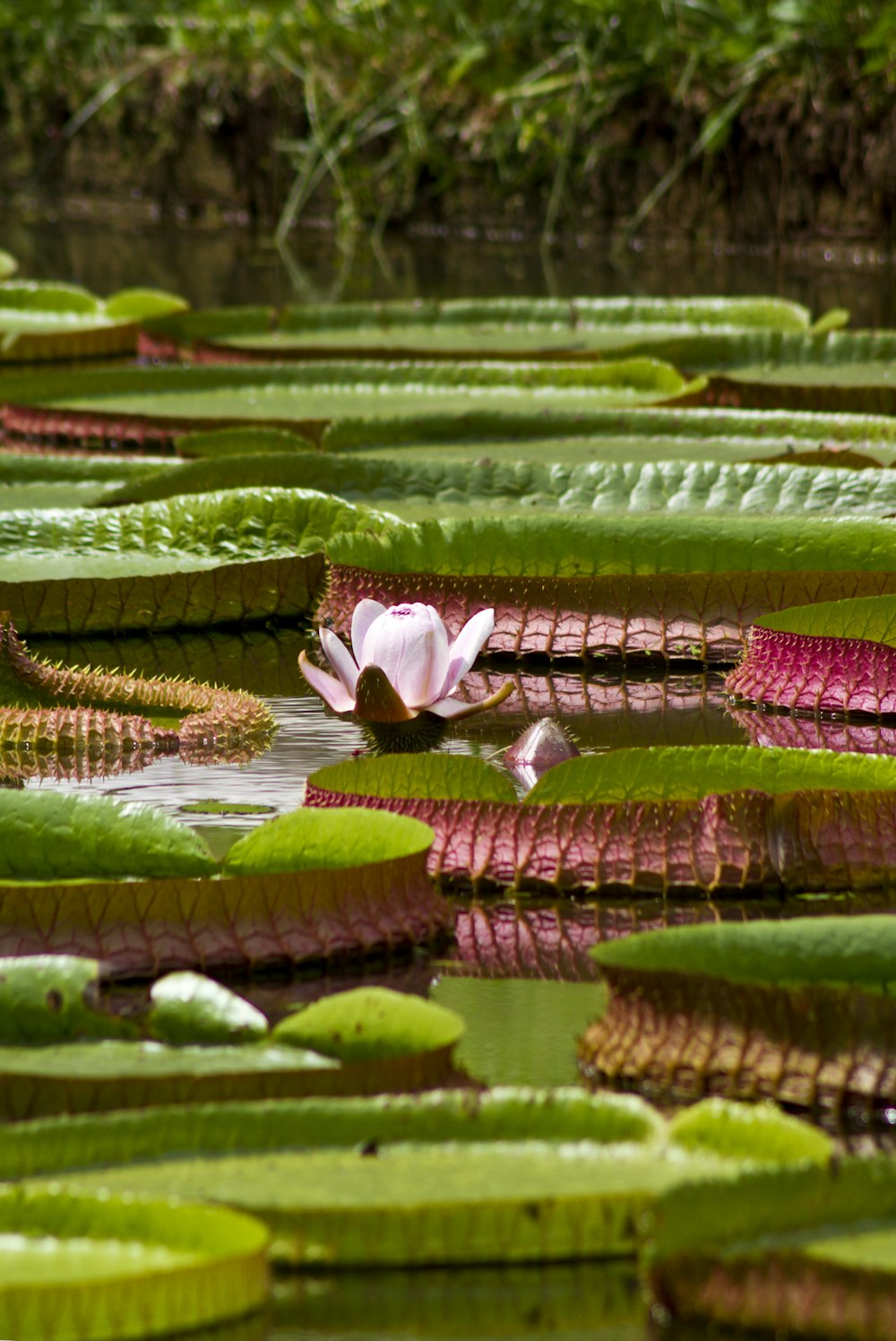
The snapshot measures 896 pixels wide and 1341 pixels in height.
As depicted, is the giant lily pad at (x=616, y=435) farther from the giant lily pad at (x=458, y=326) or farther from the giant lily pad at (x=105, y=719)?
the giant lily pad at (x=105, y=719)

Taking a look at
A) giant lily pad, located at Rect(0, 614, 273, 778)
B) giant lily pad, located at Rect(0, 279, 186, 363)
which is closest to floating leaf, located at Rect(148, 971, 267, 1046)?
giant lily pad, located at Rect(0, 614, 273, 778)

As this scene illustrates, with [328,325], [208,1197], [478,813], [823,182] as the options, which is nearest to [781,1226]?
[208,1197]

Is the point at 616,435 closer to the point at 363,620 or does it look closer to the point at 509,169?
the point at 363,620

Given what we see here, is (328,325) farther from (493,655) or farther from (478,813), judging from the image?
(478,813)

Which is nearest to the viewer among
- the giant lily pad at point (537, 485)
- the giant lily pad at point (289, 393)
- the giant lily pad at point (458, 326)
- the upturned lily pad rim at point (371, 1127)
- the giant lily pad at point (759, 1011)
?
the upturned lily pad rim at point (371, 1127)

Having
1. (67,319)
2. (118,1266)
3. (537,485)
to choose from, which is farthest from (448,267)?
(118,1266)

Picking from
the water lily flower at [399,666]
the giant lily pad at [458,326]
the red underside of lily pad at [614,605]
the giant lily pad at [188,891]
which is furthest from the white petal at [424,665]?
the giant lily pad at [458,326]
